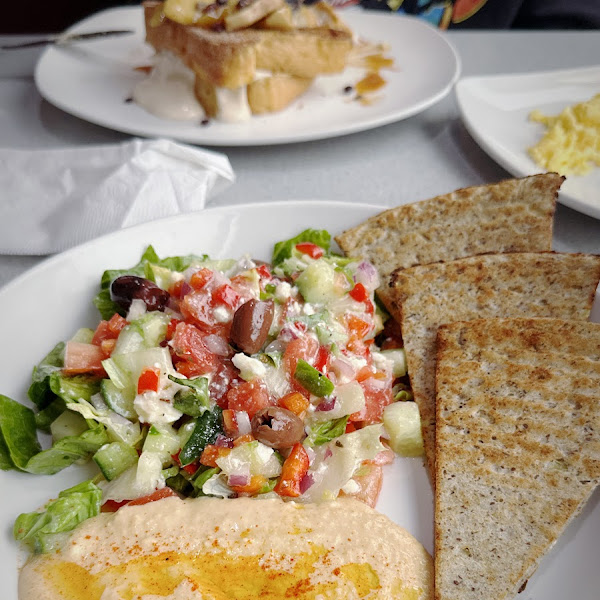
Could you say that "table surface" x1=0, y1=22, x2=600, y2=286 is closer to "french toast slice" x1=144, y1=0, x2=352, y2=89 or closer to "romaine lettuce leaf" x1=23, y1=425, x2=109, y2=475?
"french toast slice" x1=144, y1=0, x2=352, y2=89

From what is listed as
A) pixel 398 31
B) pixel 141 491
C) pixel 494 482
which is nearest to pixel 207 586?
pixel 141 491

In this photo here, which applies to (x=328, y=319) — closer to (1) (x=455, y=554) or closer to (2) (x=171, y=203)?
(1) (x=455, y=554)

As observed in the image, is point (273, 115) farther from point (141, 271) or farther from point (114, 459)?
point (114, 459)

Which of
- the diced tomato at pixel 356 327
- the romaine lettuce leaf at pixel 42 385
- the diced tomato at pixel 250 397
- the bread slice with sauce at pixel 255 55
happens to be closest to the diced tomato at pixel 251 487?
the diced tomato at pixel 250 397

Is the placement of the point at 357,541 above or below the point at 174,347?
below

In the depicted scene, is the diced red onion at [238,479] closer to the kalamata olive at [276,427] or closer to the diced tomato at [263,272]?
the kalamata olive at [276,427]

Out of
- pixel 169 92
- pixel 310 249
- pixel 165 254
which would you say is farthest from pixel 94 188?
pixel 310 249
